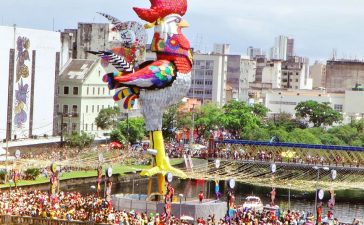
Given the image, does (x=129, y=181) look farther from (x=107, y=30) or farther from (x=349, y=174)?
(x=107, y=30)

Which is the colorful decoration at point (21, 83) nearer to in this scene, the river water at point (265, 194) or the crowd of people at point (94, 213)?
the river water at point (265, 194)

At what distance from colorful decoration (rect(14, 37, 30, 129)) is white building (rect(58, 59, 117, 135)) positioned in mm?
12764

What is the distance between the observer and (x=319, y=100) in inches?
7234

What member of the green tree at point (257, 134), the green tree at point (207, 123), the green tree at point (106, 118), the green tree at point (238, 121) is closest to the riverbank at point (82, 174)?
the green tree at point (106, 118)

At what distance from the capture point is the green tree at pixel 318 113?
6412 inches

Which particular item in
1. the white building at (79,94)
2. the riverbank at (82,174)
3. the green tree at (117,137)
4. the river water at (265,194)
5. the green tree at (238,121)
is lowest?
→ the river water at (265,194)

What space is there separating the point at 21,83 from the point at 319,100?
3196 inches

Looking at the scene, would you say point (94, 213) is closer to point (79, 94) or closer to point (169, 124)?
point (79, 94)

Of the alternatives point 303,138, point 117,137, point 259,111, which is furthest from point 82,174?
point 259,111

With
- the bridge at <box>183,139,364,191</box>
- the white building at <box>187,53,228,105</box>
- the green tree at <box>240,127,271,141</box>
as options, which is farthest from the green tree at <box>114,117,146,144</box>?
the white building at <box>187,53,228,105</box>

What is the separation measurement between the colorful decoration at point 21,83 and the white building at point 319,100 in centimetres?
7806

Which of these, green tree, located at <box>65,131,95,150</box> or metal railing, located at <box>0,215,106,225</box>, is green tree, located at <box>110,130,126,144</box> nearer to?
green tree, located at <box>65,131,95,150</box>

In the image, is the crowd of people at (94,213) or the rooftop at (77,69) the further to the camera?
the rooftop at (77,69)

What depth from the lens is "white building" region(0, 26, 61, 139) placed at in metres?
109
